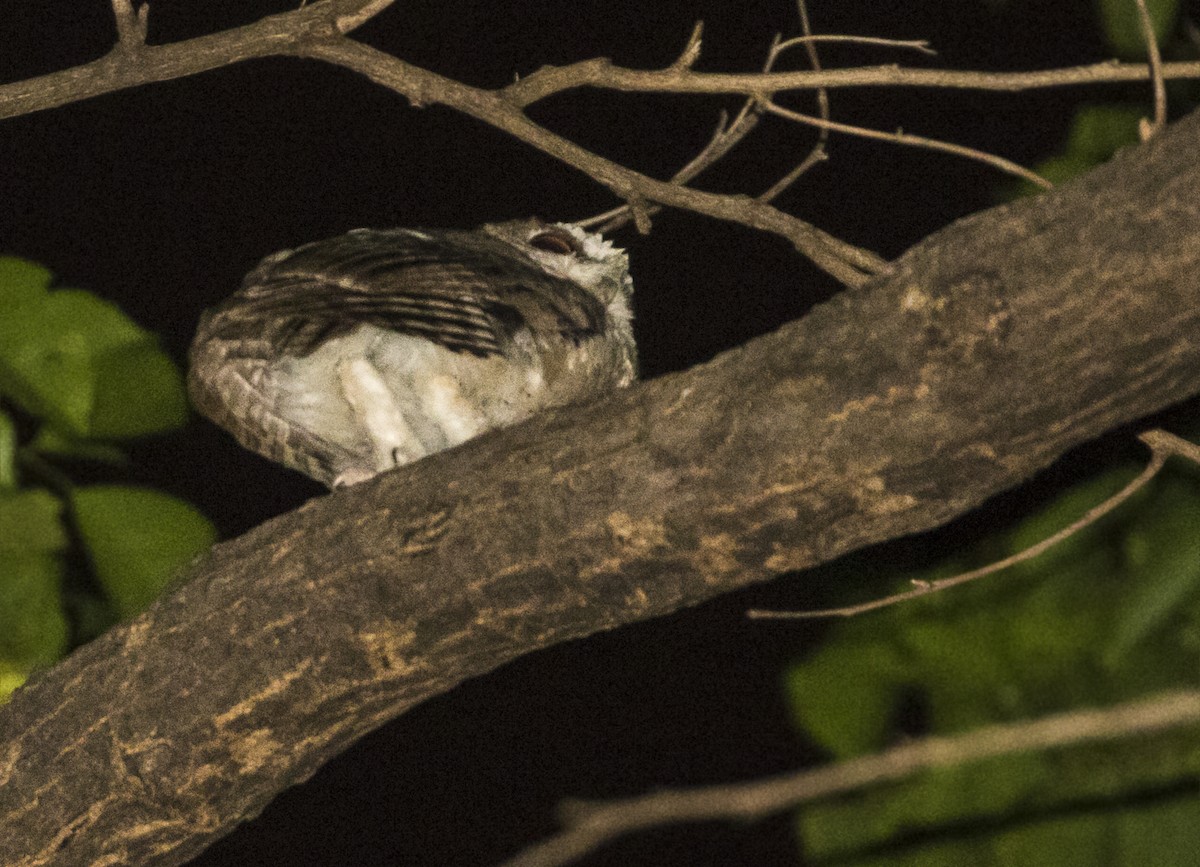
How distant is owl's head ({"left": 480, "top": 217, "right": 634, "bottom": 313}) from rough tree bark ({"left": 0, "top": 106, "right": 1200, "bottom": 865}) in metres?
0.97

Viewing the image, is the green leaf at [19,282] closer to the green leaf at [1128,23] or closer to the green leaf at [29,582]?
the green leaf at [29,582]

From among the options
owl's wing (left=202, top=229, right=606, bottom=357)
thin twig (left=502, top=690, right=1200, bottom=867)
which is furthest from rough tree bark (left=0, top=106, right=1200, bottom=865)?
thin twig (left=502, top=690, right=1200, bottom=867)

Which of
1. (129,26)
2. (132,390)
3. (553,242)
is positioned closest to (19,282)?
(132,390)

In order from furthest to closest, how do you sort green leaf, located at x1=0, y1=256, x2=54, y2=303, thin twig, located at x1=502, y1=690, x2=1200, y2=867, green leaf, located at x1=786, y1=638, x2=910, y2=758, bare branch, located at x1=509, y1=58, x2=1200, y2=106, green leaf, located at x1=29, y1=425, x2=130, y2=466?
green leaf, located at x1=786, y1=638, x2=910, y2=758, green leaf, located at x1=29, y1=425, x2=130, y2=466, green leaf, located at x1=0, y1=256, x2=54, y2=303, bare branch, located at x1=509, y1=58, x2=1200, y2=106, thin twig, located at x1=502, y1=690, x2=1200, y2=867

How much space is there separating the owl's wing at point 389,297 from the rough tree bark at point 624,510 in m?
0.26

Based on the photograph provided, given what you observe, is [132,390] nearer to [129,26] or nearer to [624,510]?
[129,26]

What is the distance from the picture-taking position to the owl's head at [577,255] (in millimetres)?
3123

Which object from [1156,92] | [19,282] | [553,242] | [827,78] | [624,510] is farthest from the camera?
[553,242]

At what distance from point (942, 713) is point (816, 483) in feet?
5.10

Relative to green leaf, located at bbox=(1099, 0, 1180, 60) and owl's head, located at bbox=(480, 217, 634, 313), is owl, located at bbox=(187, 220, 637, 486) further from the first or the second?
green leaf, located at bbox=(1099, 0, 1180, 60)

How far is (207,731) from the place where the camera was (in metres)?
2.27

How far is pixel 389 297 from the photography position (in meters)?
2.37

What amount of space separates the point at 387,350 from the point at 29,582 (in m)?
0.77

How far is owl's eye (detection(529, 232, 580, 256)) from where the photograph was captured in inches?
124
